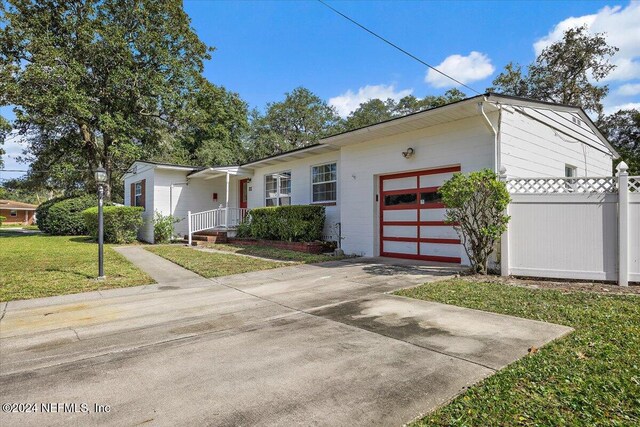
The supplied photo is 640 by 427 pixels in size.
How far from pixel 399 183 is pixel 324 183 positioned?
135 inches

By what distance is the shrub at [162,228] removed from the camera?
51.0 feet

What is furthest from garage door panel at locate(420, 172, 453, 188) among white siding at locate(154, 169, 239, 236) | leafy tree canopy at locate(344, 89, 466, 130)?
leafy tree canopy at locate(344, 89, 466, 130)

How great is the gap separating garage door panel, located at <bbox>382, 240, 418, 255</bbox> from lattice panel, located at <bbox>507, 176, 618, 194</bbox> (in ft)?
9.73

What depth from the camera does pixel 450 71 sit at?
11617 millimetres

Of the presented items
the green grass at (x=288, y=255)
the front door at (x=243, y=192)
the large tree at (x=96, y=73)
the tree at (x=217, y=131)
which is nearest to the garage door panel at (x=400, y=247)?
the green grass at (x=288, y=255)

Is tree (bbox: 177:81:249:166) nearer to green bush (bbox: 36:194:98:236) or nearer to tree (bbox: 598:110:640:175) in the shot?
green bush (bbox: 36:194:98:236)

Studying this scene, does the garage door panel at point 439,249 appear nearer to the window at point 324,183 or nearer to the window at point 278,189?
the window at point 324,183

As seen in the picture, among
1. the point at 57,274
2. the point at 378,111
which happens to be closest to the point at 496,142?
the point at 57,274

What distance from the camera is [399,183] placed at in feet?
31.1

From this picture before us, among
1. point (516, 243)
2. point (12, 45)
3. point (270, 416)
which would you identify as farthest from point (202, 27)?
point (270, 416)

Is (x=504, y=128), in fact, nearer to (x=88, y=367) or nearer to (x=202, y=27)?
(x=88, y=367)

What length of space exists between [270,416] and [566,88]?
2842 cm

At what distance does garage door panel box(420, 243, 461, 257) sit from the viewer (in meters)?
8.20

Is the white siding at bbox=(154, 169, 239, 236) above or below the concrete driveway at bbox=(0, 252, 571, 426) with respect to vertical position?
above
